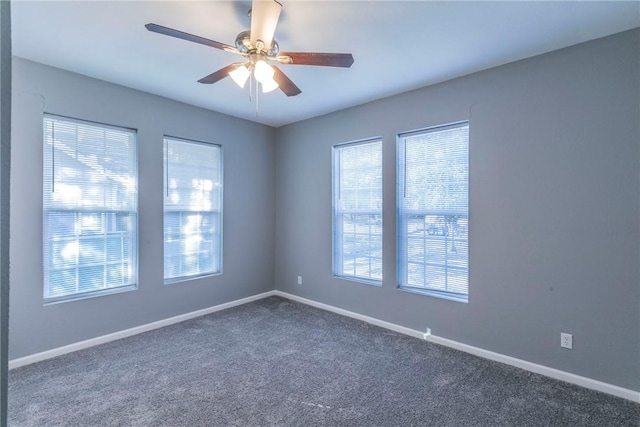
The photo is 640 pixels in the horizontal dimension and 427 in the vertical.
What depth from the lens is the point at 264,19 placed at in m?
1.75

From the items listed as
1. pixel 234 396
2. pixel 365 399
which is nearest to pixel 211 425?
pixel 234 396

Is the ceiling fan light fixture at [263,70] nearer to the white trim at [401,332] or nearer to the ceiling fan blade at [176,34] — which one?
the ceiling fan blade at [176,34]

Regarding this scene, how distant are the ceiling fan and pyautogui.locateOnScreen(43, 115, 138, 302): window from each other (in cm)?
171

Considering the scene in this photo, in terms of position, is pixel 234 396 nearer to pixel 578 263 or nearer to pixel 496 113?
pixel 578 263

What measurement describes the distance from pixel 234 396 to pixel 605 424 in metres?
2.41

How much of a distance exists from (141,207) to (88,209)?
1.53 ft

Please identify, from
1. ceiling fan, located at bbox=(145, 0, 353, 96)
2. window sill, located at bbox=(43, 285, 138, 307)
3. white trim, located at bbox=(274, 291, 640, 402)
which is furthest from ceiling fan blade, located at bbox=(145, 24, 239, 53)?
white trim, located at bbox=(274, 291, 640, 402)

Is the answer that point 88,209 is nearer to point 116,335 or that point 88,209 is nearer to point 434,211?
point 116,335

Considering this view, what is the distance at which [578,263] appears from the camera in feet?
7.99

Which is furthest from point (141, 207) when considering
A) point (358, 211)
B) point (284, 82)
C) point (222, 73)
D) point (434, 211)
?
point (434, 211)

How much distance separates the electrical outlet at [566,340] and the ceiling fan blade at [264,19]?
3.01 meters

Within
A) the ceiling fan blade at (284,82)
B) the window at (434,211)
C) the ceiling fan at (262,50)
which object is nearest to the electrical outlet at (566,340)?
the window at (434,211)

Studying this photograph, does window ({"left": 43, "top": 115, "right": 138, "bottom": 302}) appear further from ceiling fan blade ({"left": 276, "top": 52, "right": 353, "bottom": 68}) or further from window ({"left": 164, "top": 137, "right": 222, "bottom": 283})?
ceiling fan blade ({"left": 276, "top": 52, "right": 353, "bottom": 68})

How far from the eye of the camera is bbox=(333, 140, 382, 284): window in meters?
3.75
